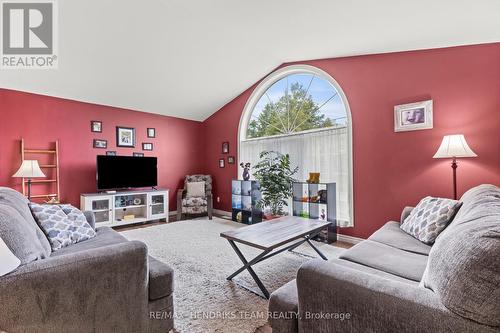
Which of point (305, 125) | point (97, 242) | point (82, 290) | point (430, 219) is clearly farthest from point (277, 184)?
point (82, 290)

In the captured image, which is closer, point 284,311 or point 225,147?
point 284,311

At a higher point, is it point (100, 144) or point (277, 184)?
point (100, 144)

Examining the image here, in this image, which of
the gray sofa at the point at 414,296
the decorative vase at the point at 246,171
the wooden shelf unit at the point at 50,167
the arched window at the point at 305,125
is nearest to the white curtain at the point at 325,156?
the arched window at the point at 305,125

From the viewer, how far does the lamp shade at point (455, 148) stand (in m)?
2.47

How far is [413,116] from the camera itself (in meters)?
3.01

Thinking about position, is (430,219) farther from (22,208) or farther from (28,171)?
(28,171)

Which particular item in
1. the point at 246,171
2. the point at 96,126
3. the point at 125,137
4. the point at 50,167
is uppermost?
the point at 96,126

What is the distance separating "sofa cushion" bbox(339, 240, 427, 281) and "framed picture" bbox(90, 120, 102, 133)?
15.6ft

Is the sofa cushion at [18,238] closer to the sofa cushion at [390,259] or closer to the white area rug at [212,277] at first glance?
the white area rug at [212,277]

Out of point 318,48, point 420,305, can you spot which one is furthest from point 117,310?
point 318,48

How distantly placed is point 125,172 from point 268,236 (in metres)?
3.50

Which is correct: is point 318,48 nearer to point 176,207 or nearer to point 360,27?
point 360,27

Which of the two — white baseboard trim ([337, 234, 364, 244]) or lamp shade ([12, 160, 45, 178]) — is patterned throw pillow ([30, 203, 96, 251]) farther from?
white baseboard trim ([337, 234, 364, 244])

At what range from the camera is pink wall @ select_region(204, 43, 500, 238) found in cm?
260
